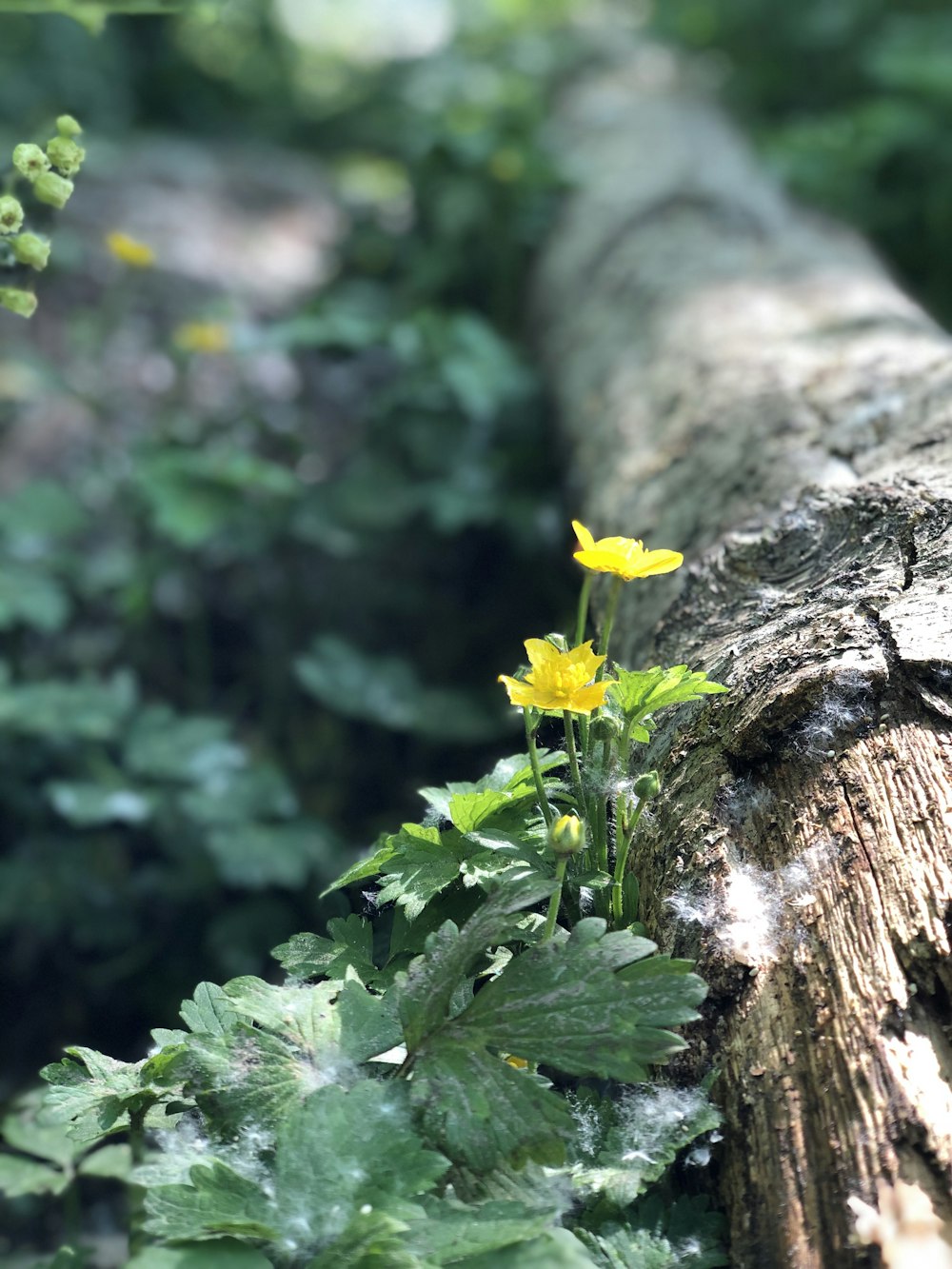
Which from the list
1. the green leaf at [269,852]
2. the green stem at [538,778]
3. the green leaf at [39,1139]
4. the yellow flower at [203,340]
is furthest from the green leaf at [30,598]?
the green stem at [538,778]

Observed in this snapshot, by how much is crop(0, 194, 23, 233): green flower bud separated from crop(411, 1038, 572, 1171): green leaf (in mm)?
1074

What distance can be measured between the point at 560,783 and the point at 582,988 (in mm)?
→ 315

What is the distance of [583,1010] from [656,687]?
36 cm

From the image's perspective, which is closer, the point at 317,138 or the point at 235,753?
the point at 235,753

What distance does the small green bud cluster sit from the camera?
1262 mm

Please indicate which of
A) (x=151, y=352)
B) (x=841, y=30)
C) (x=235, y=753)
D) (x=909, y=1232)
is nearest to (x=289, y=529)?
(x=235, y=753)

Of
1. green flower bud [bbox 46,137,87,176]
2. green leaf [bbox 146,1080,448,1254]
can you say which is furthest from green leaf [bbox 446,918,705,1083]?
green flower bud [bbox 46,137,87,176]

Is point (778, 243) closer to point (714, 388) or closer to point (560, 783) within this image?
point (714, 388)

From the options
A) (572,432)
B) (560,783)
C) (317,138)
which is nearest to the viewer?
(560,783)

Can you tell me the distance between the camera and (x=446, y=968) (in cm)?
102

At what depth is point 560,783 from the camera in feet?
4.16


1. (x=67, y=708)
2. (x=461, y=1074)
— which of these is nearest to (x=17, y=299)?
(x=461, y=1074)

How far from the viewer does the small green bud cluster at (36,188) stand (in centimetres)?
126

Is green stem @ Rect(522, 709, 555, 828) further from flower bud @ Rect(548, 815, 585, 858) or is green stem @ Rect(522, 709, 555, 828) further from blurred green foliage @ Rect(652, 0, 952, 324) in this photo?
blurred green foliage @ Rect(652, 0, 952, 324)
